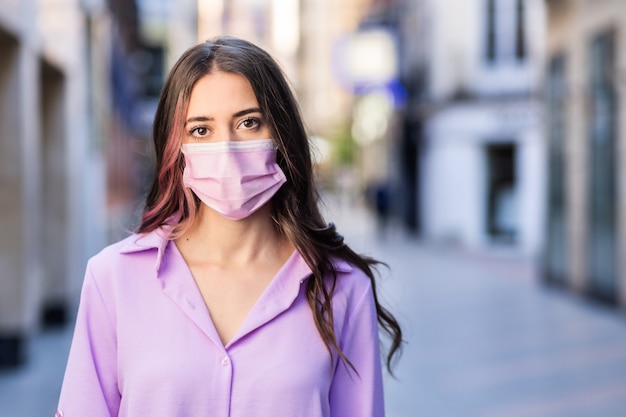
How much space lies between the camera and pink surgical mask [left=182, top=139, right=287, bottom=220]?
241 centimetres

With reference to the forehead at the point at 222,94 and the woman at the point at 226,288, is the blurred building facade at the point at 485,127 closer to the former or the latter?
the woman at the point at 226,288

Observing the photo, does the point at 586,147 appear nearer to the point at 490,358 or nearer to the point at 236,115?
the point at 490,358

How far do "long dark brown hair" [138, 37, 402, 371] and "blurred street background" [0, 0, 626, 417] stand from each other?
0.53 meters

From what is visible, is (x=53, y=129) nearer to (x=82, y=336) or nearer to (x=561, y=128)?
(x=561, y=128)

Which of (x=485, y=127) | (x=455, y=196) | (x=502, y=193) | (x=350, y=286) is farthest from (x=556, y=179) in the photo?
(x=350, y=286)

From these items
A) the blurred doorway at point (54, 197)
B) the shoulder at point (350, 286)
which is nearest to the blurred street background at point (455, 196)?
the blurred doorway at point (54, 197)

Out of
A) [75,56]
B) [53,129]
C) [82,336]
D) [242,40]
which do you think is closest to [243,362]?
[82,336]

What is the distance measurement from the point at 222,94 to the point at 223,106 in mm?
30

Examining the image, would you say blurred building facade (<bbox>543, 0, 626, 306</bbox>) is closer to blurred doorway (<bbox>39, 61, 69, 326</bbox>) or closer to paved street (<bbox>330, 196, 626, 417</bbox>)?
paved street (<bbox>330, 196, 626, 417</bbox>)

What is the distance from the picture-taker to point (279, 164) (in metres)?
2.56

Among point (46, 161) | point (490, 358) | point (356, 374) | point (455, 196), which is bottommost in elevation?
point (490, 358)

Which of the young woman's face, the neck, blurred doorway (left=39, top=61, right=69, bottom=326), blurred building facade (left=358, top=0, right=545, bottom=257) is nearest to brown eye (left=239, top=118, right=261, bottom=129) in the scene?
the young woman's face

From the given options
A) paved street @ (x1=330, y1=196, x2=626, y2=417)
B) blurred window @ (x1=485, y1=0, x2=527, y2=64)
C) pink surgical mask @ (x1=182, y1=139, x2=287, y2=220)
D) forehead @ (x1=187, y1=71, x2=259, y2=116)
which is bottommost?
paved street @ (x1=330, y1=196, x2=626, y2=417)

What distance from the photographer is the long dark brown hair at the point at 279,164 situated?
95.6 inches
